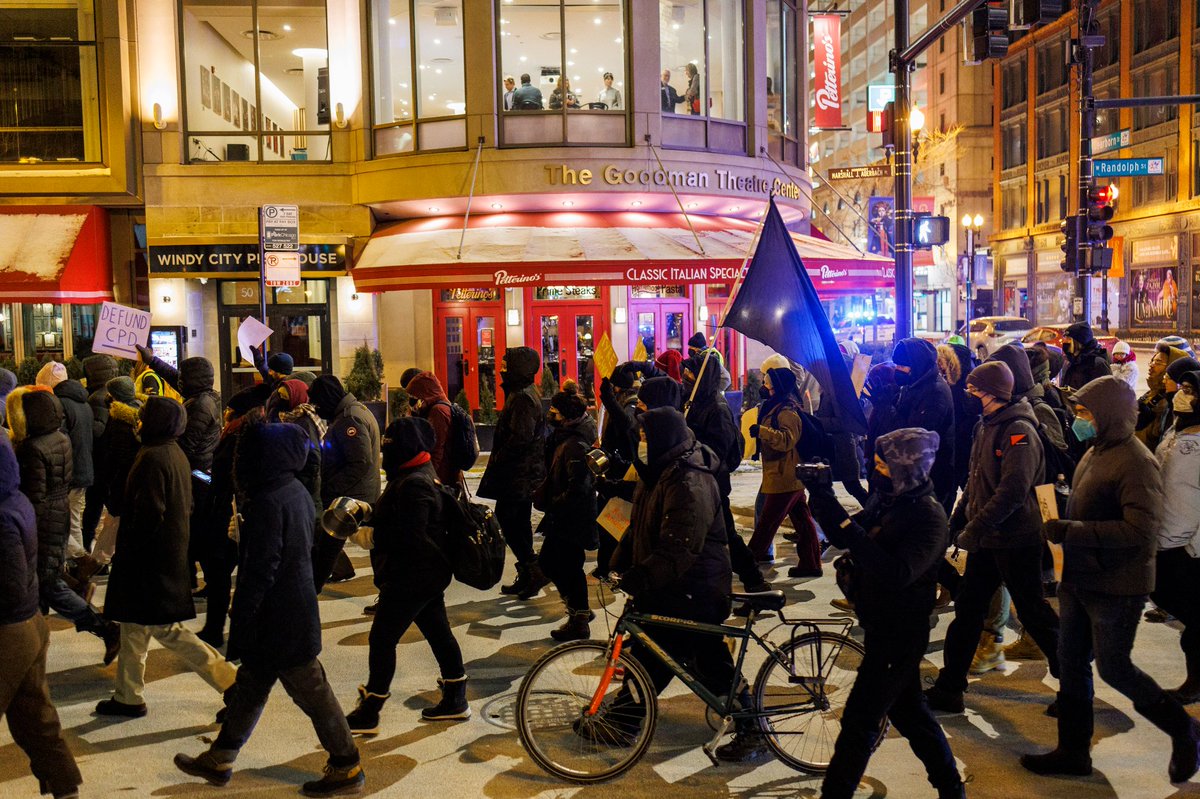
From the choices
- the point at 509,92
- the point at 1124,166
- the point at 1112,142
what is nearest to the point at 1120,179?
the point at 1112,142

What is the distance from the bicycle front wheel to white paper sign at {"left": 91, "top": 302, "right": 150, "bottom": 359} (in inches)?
325

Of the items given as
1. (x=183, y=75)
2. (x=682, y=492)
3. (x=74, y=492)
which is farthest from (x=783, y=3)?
(x=682, y=492)

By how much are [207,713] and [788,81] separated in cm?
2229

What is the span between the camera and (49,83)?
23250 millimetres

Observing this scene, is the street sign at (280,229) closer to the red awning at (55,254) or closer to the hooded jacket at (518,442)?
the hooded jacket at (518,442)

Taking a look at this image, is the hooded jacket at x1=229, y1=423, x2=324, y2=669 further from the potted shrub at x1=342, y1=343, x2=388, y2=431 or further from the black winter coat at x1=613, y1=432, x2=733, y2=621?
the potted shrub at x1=342, y1=343, x2=388, y2=431

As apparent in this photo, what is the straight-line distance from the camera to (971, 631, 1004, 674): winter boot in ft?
23.4

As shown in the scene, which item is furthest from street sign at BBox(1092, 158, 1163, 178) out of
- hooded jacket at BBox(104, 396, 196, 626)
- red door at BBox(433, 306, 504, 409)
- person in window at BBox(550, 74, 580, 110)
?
hooded jacket at BBox(104, 396, 196, 626)

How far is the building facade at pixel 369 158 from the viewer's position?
2206cm

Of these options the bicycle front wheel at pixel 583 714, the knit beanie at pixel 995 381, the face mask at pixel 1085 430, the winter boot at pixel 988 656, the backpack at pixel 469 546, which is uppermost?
the knit beanie at pixel 995 381

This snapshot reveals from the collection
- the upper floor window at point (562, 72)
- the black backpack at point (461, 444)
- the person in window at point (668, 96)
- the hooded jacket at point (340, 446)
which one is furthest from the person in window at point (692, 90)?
the hooded jacket at point (340, 446)

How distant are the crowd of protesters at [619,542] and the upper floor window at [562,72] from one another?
46.1 ft

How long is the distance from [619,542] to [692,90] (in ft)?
61.1

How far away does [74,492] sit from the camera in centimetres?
929
